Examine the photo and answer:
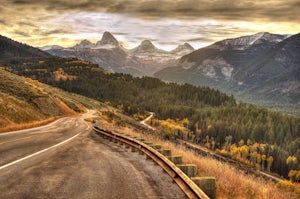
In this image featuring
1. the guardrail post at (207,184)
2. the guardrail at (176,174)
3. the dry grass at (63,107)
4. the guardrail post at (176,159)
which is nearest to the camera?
the guardrail at (176,174)

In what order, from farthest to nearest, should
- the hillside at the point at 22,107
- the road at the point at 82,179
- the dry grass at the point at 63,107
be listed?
1. the dry grass at the point at 63,107
2. the hillside at the point at 22,107
3. the road at the point at 82,179

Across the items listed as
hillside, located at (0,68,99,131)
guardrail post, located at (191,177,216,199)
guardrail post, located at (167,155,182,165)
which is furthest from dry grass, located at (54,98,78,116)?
guardrail post, located at (191,177,216,199)

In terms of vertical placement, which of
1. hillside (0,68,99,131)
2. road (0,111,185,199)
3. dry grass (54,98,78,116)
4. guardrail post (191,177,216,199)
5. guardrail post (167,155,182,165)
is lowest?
dry grass (54,98,78,116)

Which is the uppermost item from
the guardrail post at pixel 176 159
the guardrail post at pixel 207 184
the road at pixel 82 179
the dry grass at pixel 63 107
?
the guardrail post at pixel 207 184

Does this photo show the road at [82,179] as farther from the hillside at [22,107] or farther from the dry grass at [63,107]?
the dry grass at [63,107]

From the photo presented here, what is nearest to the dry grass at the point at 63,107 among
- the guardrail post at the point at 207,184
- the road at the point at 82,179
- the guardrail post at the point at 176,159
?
the road at the point at 82,179

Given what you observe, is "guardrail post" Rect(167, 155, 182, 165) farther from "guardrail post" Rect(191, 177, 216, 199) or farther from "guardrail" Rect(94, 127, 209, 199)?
"guardrail post" Rect(191, 177, 216, 199)

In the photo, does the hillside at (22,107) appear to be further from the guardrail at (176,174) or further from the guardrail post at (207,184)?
the guardrail post at (207,184)

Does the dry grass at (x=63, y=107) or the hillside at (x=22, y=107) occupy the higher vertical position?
the hillside at (x=22, y=107)

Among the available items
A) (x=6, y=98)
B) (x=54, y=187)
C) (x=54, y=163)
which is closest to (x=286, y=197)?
(x=54, y=187)

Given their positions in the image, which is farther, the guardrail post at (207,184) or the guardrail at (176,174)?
the guardrail post at (207,184)

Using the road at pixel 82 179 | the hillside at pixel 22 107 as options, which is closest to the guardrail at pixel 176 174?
the road at pixel 82 179

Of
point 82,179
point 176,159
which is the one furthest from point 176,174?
point 82,179

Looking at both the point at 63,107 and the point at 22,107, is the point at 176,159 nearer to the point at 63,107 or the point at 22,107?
the point at 22,107
